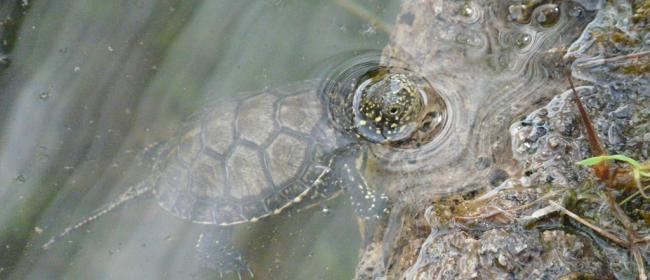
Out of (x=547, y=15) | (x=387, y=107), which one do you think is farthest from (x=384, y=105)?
(x=547, y=15)

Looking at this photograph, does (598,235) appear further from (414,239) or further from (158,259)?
(158,259)

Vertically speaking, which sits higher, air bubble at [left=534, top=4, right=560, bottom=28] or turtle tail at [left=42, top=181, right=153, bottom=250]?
air bubble at [left=534, top=4, right=560, bottom=28]

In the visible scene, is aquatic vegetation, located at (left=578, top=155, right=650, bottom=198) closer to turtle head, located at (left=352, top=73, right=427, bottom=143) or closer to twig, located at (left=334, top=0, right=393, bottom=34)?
turtle head, located at (left=352, top=73, right=427, bottom=143)

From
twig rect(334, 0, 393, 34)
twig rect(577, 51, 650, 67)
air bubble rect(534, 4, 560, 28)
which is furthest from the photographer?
twig rect(334, 0, 393, 34)

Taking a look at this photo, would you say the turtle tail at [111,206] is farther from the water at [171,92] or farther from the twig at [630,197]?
the twig at [630,197]

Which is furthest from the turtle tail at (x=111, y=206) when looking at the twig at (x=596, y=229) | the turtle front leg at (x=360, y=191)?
the twig at (x=596, y=229)

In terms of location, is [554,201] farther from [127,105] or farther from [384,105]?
[127,105]

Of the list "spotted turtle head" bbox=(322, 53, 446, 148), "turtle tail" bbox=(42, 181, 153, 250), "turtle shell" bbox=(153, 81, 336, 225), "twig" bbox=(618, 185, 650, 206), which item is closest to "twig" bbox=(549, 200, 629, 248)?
"twig" bbox=(618, 185, 650, 206)
